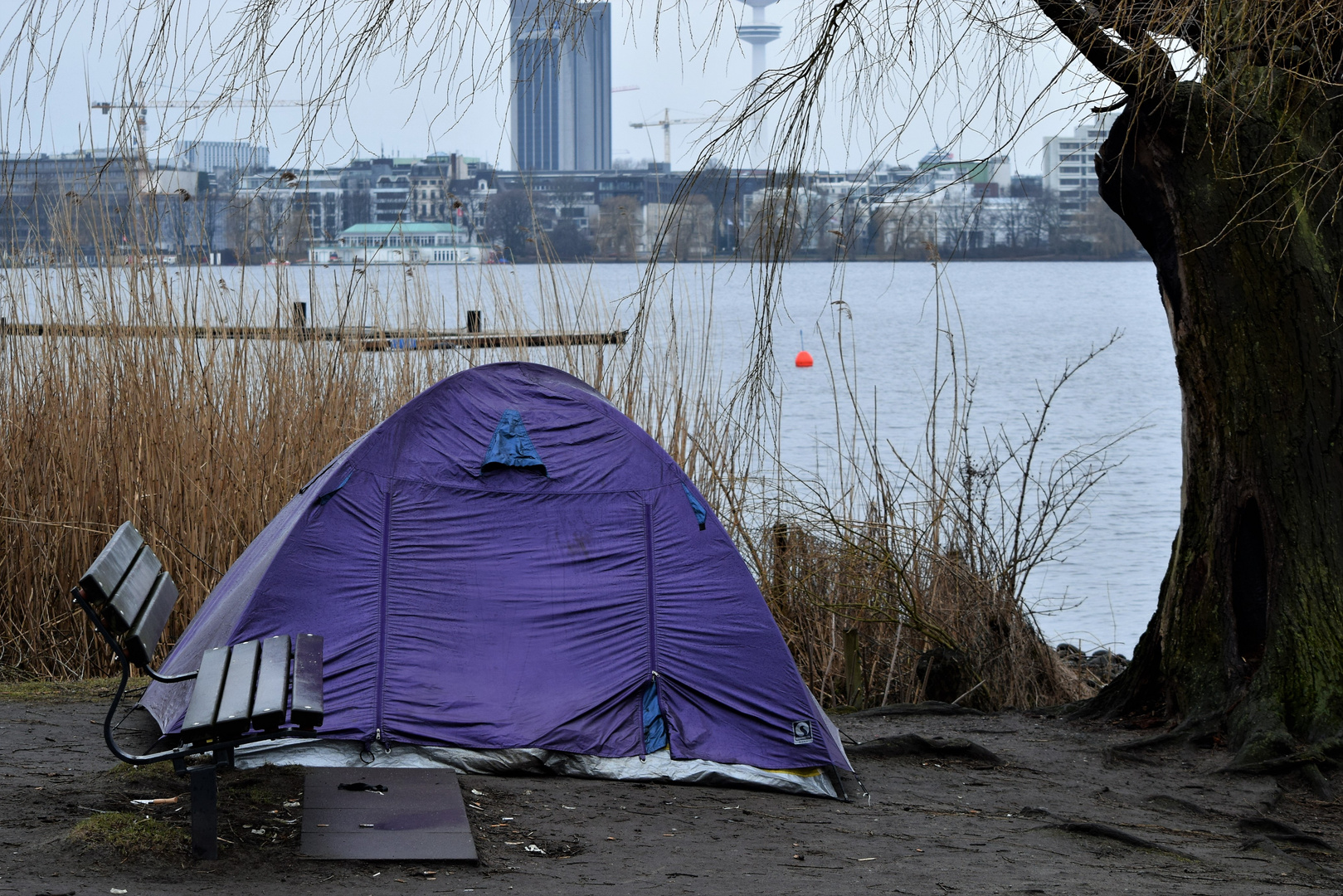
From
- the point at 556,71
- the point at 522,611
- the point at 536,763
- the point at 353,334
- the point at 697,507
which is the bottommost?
the point at 536,763

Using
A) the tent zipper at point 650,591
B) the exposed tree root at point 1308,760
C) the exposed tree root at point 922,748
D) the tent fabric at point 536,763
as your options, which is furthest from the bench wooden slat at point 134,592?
the exposed tree root at point 1308,760

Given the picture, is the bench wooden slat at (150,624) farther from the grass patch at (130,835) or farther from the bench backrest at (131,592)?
the grass patch at (130,835)

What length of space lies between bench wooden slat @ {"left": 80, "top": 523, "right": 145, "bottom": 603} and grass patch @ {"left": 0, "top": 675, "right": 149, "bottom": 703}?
172 cm

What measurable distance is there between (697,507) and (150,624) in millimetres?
1876

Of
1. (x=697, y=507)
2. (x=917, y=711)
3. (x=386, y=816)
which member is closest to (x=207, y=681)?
(x=386, y=816)

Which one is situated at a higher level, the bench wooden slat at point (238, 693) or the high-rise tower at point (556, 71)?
the high-rise tower at point (556, 71)

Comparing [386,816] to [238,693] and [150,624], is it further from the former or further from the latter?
[150,624]

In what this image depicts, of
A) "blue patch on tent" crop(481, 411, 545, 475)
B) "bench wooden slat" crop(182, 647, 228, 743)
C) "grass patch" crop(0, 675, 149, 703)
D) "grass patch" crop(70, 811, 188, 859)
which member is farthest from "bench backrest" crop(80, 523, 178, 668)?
"grass patch" crop(0, 675, 149, 703)

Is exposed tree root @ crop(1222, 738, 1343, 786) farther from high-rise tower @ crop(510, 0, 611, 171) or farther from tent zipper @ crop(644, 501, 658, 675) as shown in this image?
high-rise tower @ crop(510, 0, 611, 171)

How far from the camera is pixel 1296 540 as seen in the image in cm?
476

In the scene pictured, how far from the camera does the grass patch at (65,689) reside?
17.2ft

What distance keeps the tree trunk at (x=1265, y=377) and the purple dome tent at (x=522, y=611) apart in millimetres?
1581

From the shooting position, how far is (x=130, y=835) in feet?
10.6

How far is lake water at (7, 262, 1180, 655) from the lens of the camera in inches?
298
